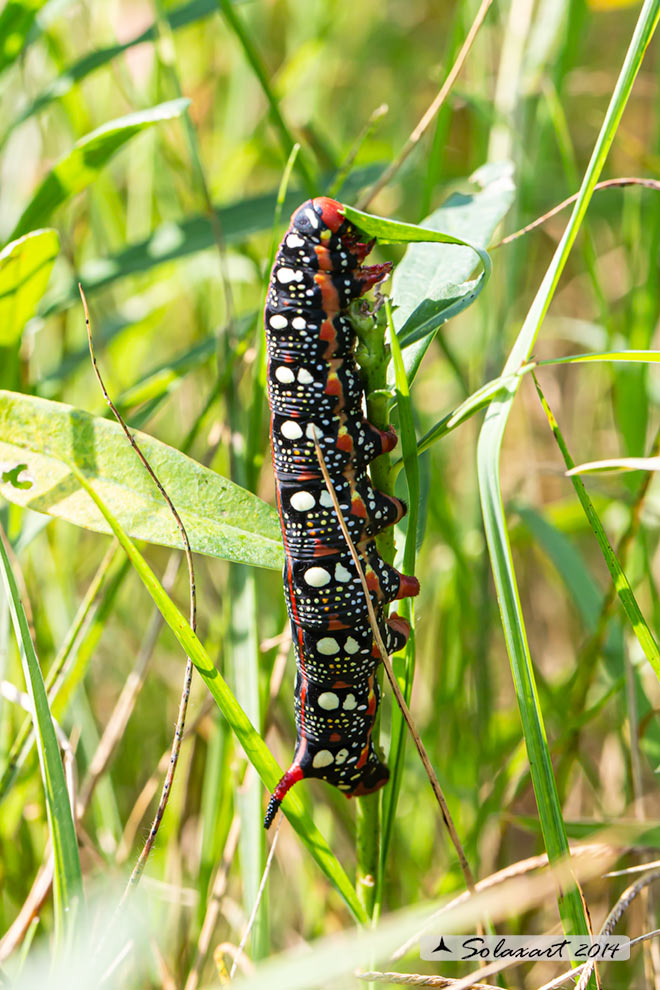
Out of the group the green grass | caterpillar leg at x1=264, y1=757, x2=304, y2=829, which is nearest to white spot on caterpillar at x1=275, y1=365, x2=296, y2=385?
the green grass

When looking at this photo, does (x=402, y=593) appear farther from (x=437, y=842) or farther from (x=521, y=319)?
(x=521, y=319)

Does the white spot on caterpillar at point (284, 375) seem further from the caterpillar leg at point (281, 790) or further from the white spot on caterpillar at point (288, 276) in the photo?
the caterpillar leg at point (281, 790)

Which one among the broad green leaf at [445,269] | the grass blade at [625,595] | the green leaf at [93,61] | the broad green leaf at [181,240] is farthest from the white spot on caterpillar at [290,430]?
the green leaf at [93,61]

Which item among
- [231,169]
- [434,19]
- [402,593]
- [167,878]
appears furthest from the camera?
[434,19]

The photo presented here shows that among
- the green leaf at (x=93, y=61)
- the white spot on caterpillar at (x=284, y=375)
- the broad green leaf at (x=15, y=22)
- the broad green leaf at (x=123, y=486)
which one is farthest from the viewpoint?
the green leaf at (x=93, y=61)

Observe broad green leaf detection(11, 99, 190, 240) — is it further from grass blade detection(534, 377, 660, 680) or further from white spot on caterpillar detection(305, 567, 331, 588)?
grass blade detection(534, 377, 660, 680)

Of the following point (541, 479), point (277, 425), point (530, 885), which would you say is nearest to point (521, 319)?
point (541, 479)
